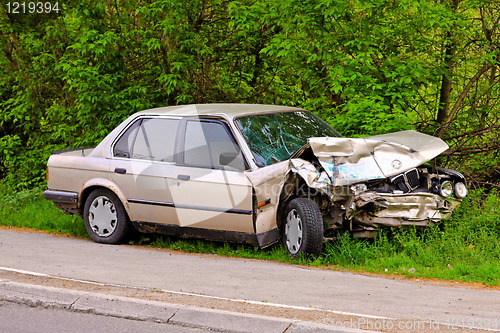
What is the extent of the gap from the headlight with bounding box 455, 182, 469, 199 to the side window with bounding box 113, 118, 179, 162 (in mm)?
3488

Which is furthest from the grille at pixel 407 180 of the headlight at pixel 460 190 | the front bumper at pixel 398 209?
the headlight at pixel 460 190

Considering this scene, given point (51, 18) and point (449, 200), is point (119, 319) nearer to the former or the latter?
point (449, 200)

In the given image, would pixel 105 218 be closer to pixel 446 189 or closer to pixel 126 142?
pixel 126 142

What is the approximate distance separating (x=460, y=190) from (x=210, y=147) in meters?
3.04

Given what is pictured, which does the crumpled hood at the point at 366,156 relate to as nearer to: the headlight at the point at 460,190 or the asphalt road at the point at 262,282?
the headlight at the point at 460,190

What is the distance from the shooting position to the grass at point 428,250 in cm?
625

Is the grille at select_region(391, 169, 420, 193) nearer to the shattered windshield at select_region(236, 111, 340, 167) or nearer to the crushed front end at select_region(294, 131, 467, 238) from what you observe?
the crushed front end at select_region(294, 131, 467, 238)

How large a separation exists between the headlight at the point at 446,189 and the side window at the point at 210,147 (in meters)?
2.34

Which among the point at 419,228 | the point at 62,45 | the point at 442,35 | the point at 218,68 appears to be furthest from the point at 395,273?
the point at 62,45

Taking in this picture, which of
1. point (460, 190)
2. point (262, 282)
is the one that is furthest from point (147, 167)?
point (460, 190)

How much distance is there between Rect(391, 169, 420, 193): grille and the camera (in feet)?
22.1

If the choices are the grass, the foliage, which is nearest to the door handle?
the grass

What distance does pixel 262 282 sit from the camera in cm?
580

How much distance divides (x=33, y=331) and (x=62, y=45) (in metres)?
8.94
